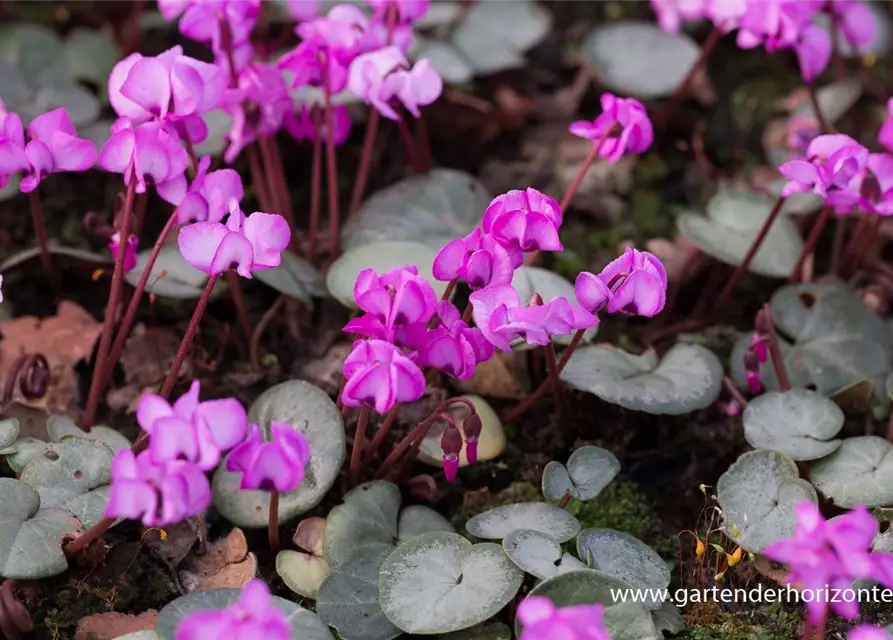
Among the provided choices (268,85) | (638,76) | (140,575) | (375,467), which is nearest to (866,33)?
(638,76)

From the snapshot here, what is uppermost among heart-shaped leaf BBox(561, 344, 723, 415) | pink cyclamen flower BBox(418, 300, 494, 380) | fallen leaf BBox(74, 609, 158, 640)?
pink cyclamen flower BBox(418, 300, 494, 380)

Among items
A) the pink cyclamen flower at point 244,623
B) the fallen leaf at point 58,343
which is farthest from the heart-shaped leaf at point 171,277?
the pink cyclamen flower at point 244,623

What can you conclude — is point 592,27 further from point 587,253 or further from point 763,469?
point 763,469

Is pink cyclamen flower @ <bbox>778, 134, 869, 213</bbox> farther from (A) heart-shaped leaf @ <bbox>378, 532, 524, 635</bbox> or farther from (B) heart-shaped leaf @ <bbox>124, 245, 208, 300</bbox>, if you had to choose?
(B) heart-shaped leaf @ <bbox>124, 245, 208, 300</bbox>

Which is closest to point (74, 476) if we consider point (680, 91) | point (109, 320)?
point (109, 320)

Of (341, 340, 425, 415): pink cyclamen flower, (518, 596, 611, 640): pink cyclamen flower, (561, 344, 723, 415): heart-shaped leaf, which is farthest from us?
(561, 344, 723, 415): heart-shaped leaf

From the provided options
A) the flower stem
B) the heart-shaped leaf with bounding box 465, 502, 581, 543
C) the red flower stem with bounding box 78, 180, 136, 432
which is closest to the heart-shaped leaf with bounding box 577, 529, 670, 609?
the heart-shaped leaf with bounding box 465, 502, 581, 543

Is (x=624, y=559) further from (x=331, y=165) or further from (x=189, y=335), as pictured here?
(x=331, y=165)
